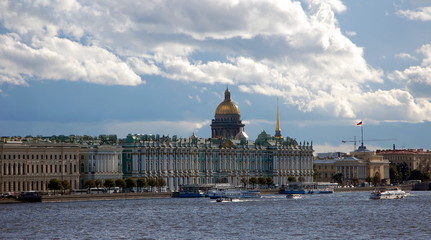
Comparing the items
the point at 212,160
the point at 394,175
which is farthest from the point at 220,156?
the point at 394,175

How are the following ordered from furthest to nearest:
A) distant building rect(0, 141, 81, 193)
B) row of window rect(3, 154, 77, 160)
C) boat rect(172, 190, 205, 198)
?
boat rect(172, 190, 205, 198) < row of window rect(3, 154, 77, 160) < distant building rect(0, 141, 81, 193)

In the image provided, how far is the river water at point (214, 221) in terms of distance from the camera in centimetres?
5672

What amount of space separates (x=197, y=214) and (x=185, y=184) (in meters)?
50.0

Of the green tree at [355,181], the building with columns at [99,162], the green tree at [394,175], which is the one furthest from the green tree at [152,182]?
the green tree at [394,175]

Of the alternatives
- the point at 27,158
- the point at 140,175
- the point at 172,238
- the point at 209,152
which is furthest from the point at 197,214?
the point at 209,152

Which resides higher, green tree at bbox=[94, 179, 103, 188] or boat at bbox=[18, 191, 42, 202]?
green tree at bbox=[94, 179, 103, 188]

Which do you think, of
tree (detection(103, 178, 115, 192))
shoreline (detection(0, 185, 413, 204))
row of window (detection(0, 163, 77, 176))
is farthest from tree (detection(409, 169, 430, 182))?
row of window (detection(0, 163, 77, 176))

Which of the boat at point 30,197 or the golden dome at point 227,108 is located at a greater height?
the golden dome at point 227,108

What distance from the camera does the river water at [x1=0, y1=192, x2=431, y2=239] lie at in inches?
2233

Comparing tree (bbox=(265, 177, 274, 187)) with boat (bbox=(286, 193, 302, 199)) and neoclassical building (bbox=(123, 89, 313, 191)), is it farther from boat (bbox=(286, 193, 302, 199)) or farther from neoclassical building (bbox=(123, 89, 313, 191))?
boat (bbox=(286, 193, 302, 199))

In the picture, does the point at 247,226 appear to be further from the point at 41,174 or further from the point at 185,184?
the point at 185,184

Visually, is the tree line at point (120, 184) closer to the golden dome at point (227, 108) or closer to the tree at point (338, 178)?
the golden dome at point (227, 108)

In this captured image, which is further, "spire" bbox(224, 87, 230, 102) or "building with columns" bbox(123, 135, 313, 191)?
"spire" bbox(224, 87, 230, 102)

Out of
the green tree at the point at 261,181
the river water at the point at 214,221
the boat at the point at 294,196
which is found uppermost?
the green tree at the point at 261,181
